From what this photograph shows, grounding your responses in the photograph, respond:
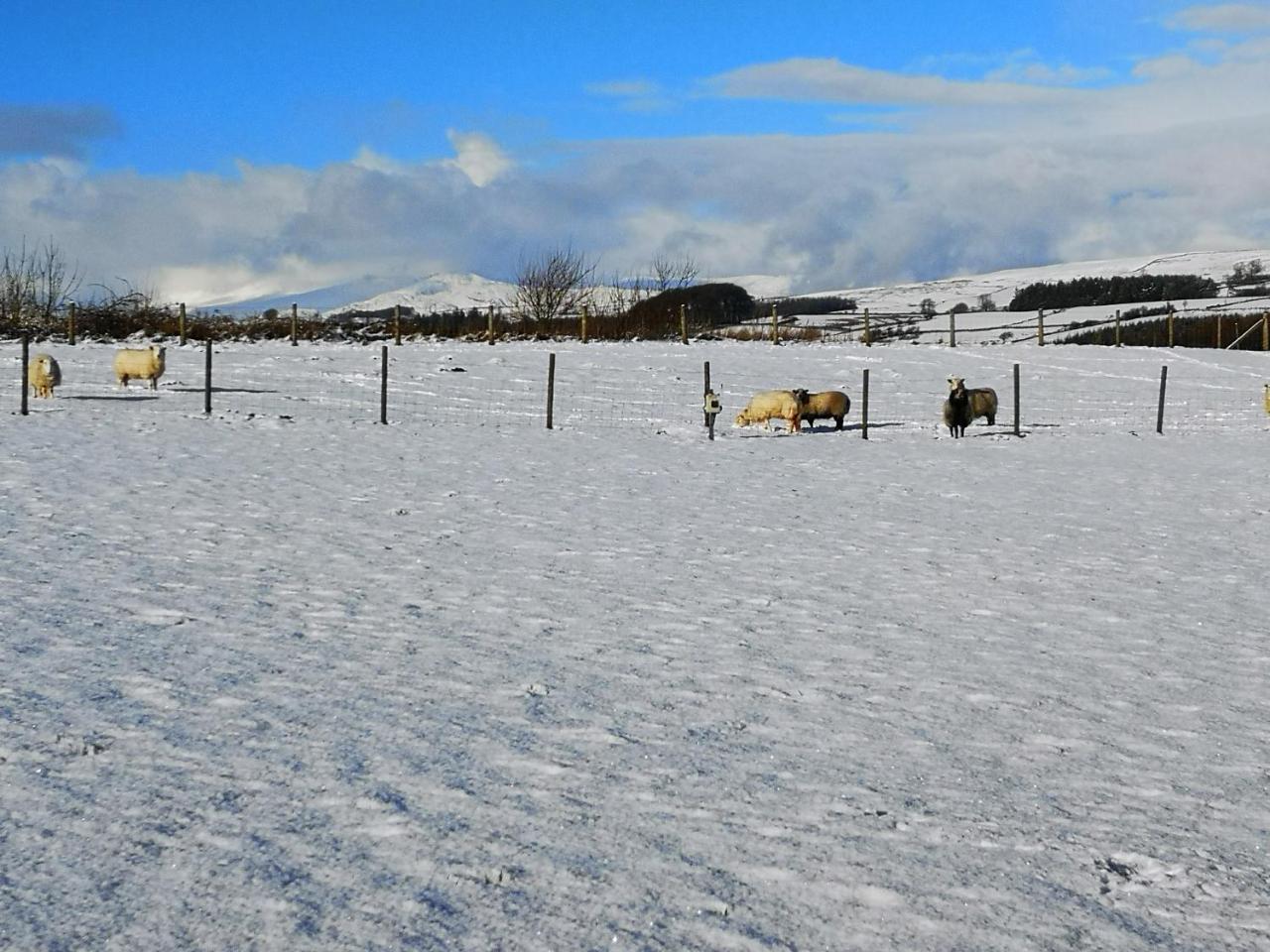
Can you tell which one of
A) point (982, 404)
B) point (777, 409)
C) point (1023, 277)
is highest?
point (1023, 277)

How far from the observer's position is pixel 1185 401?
27531 millimetres

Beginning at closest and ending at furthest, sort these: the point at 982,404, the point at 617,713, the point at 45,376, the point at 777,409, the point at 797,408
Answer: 1. the point at 617,713
2. the point at 45,376
3. the point at 797,408
4. the point at 777,409
5. the point at 982,404

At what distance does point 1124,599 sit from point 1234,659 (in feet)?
5.00

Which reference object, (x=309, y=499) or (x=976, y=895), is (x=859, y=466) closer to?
(x=309, y=499)

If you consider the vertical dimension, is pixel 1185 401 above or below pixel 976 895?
above

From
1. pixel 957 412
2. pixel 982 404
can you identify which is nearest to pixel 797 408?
pixel 957 412

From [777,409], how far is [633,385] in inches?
263

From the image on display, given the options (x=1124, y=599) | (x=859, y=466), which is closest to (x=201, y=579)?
(x=1124, y=599)

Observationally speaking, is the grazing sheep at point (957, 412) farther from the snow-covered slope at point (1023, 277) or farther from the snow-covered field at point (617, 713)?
the snow-covered slope at point (1023, 277)

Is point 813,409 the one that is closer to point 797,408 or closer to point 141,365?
point 797,408

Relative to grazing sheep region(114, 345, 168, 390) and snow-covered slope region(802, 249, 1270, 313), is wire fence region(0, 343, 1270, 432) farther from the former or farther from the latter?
snow-covered slope region(802, 249, 1270, 313)

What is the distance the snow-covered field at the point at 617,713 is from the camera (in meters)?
3.76

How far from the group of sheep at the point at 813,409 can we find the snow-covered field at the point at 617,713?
684cm

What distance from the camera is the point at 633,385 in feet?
88.6
